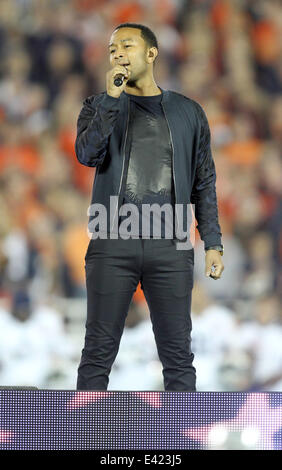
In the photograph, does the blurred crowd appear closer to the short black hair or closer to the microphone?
the short black hair

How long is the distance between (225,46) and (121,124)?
2153 mm

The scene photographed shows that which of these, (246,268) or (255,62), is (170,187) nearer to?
(246,268)

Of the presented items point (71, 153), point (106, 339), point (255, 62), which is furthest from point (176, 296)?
point (255, 62)

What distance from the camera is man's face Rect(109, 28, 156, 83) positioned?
226 cm

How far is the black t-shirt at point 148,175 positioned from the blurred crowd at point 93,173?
5.62 ft

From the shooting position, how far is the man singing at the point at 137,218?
2203mm

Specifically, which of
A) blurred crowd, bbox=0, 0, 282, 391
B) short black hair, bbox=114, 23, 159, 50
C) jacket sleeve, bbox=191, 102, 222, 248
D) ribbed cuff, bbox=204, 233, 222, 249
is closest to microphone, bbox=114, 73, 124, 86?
short black hair, bbox=114, 23, 159, 50

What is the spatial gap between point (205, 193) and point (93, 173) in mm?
1834

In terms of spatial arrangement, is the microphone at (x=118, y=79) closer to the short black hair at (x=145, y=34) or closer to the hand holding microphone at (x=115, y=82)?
the hand holding microphone at (x=115, y=82)

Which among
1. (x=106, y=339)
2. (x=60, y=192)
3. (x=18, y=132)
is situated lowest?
(x=106, y=339)

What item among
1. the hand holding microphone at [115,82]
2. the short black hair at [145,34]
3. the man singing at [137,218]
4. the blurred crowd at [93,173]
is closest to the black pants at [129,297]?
the man singing at [137,218]

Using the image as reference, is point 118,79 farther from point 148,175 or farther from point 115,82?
point 148,175

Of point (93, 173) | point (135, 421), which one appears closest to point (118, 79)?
point (135, 421)

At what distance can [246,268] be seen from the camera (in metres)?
4.03
